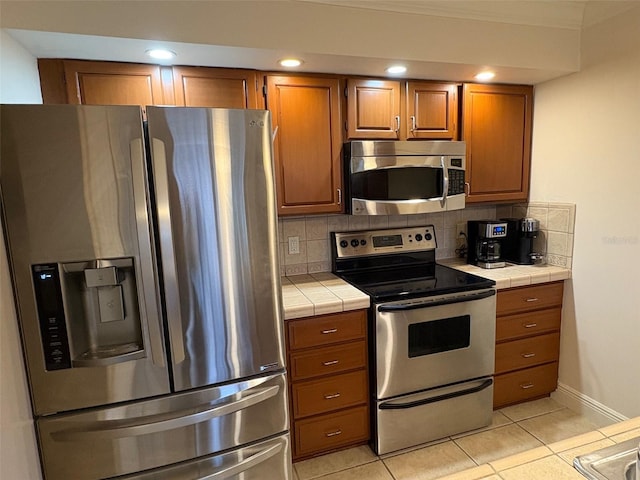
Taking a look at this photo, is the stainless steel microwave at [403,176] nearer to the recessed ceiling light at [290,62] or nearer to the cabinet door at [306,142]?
the cabinet door at [306,142]

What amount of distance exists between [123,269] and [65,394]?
19.8 inches

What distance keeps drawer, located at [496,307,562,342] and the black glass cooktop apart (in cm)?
35

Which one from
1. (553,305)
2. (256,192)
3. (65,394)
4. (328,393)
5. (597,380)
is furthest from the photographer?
(553,305)

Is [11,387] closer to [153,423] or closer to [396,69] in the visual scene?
[153,423]

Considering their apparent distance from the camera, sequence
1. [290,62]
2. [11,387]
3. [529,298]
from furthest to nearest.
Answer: [529,298] < [290,62] < [11,387]

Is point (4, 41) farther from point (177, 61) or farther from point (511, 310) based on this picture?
point (511, 310)

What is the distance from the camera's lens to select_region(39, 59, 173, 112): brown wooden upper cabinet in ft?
5.79

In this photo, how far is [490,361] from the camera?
90.4 inches

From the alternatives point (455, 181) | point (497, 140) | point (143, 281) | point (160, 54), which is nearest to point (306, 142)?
point (160, 54)

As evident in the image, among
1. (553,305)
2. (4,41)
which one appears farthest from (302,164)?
(553,305)

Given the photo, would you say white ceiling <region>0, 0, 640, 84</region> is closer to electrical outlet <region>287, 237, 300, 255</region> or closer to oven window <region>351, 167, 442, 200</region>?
oven window <region>351, 167, 442, 200</region>

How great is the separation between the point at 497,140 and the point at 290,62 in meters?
1.49

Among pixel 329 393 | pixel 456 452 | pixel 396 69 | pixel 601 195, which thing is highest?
pixel 396 69

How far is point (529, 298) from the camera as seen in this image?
2420 millimetres
